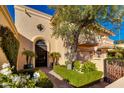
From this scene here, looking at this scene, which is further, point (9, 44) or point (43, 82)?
point (9, 44)

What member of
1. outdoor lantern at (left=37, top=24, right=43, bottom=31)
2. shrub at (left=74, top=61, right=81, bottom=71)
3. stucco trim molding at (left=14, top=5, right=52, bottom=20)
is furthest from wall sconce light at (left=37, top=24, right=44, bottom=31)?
shrub at (left=74, top=61, right=81, bottom=71)

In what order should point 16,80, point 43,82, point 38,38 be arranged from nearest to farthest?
point 16,80
point 43,82
point 38,38

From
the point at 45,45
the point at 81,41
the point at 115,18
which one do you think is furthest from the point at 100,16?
the point at 45,45

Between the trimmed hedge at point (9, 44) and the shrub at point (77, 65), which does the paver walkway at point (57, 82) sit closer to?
the shrub at point (77, 65)

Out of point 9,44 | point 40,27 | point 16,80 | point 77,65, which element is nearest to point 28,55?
point 9,44

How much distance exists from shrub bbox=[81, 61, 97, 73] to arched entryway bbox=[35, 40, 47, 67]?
0.86m

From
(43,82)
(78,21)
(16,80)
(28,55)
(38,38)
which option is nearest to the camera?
(16,80)

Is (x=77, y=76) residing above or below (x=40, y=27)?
below

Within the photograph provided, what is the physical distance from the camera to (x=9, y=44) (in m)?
4.66

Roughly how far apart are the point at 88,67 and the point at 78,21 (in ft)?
3.40

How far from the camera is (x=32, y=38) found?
4520 mm

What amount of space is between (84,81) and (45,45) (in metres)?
1.19

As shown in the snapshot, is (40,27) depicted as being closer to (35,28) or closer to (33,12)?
(35,28)

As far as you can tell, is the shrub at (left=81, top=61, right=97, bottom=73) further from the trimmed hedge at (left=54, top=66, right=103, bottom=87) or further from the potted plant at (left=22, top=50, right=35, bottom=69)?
the potted plant at (left=22, top=50, right=35, bottom=69)
